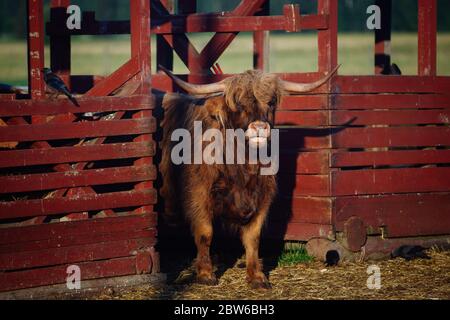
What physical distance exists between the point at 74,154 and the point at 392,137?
3.12 m

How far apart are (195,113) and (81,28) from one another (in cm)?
176

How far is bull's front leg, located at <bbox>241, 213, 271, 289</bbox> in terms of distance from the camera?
6.94 m

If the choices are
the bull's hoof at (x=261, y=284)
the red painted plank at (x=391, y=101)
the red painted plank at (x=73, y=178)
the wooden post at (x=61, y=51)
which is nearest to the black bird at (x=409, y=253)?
the red painted plank at (x=391, y=101)

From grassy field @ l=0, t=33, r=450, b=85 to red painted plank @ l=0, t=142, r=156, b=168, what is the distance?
Result: 2319 cm

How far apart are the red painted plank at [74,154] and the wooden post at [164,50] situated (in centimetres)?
256

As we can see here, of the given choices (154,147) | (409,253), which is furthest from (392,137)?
→ (154,147)

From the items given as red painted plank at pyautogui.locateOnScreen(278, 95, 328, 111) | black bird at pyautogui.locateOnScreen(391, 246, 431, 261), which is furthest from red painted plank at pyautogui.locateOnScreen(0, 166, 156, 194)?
black bird at pyautogui.locateOnScreen(391, 246, 431, 261)

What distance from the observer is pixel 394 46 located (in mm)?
47438

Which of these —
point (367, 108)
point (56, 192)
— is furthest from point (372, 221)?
point (56, 192)

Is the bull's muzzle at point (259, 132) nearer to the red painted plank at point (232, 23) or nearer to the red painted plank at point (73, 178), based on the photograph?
the red painted plank at point (73, 178)

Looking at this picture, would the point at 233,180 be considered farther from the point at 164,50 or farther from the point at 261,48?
the point at 261,48

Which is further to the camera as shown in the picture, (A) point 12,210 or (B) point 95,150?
(B) point 95,150

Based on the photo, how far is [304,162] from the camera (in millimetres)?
7855
